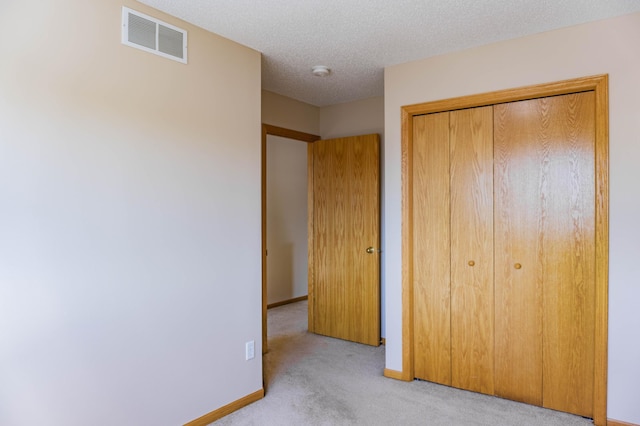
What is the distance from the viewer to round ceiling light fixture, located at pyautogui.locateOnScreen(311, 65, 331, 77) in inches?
121

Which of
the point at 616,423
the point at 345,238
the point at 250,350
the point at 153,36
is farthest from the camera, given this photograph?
the point at 345,238

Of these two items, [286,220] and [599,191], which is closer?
[599,191]

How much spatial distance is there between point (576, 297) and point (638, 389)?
0.57m

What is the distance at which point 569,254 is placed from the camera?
2.50 meters

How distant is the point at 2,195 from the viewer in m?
1.64

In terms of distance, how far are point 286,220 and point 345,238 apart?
2.04 meters

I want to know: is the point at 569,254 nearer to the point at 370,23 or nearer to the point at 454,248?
the point at 454,248

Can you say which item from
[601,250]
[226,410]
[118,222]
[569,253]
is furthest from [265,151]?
[601,250]

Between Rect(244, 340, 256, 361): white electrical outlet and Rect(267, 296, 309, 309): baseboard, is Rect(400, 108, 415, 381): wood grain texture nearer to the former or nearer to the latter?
Rect(244, 340, 256, 361): white electrical outlet

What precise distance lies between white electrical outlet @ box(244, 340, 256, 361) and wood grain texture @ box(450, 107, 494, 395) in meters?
1.47

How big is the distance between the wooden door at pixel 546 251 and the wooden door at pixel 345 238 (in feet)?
4.33

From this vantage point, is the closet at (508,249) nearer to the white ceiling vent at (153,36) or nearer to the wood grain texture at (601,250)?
the wood grain texture at (601,250)

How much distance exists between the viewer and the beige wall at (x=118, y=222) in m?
1.70

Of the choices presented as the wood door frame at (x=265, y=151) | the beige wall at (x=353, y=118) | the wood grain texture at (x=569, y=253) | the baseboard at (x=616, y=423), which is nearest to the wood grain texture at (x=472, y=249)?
the wood grain texture at (x=569, y=253)
